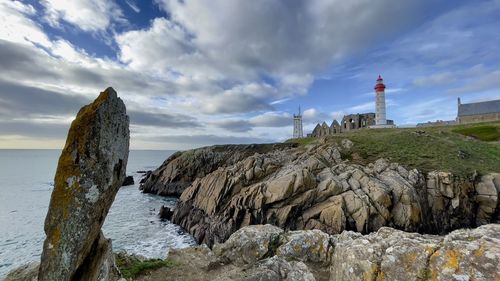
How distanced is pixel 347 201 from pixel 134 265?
18829 millimetres

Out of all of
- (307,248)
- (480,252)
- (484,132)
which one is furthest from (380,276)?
(484,132)

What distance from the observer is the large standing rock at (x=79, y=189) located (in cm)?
471

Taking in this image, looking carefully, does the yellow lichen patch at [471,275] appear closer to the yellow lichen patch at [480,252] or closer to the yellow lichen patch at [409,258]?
the yellow lichen patch at [480,252]

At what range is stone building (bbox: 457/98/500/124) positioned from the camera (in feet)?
249

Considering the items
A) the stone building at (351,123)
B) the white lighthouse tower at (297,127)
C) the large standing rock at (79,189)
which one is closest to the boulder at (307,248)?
the large standing rock at (79,189)

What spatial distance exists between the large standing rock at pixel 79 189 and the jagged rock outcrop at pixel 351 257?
201 inches

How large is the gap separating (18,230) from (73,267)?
37.3 m

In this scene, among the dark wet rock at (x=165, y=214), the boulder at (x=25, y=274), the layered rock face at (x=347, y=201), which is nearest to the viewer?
the boulder at (x=25, y=274)

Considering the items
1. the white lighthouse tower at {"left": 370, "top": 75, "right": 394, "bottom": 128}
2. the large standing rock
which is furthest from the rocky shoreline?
the white lighthouse tower at {"left": 370, "top": 75, "right": 394, "bottom": 128}

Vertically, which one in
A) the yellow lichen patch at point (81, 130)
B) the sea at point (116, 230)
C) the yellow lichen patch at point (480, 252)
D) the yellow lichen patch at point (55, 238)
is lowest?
the sea at point (116, 230)

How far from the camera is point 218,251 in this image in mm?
12320

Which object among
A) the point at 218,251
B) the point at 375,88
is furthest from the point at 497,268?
the point at 375,88

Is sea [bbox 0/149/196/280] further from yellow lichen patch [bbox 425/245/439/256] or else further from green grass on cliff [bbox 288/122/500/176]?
green grass on cliff [bbox 288/122/500/176]

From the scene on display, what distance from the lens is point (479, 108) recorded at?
79688 millimetres
